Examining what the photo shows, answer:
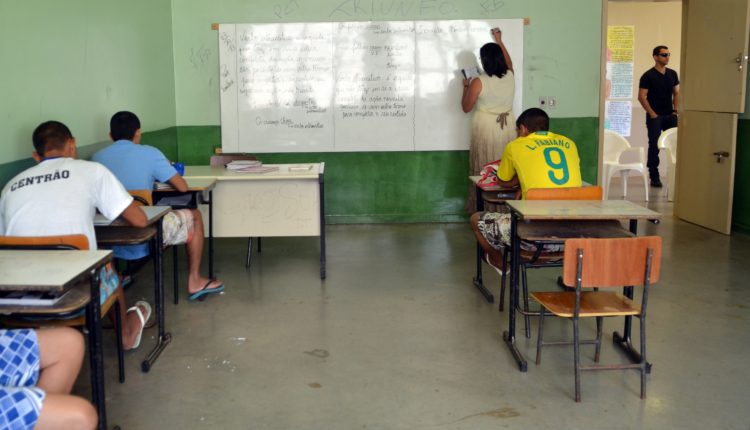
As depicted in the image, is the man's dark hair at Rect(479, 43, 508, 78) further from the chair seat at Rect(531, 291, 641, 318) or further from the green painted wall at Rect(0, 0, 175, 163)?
the chair seat at Rect(531, 291, 641, 318)

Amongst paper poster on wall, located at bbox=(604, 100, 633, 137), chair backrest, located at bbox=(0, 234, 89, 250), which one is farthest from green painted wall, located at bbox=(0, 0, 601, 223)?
paper poster on wall, located at bbox=(604, 100, 633, 137)

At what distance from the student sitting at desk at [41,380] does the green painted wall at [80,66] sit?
1.68 metres

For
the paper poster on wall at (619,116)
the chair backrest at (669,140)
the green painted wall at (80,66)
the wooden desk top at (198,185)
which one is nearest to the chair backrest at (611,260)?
the wooden desk top at (198,185)

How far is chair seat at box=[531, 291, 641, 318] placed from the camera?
3039mm

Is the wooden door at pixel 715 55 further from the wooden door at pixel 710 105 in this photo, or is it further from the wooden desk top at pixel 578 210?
the wooden desk top at pixel 578 210

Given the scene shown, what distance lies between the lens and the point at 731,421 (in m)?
2.82

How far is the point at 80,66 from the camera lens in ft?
14.7

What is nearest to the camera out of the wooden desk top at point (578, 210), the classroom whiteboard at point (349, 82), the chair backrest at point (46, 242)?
the chair backrest at point (46, 242)

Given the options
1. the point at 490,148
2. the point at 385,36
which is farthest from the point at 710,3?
the point at 385,36

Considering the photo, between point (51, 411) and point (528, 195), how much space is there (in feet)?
8.29

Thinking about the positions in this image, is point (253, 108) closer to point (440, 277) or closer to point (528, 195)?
point (440, 277)

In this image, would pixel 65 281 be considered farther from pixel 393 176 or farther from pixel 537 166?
pixel 393 176

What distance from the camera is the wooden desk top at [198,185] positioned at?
4.35m

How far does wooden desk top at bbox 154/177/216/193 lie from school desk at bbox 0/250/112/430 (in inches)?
68.9
